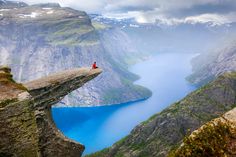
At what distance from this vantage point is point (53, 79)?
99.3 feet

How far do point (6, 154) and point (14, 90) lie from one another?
3.79 meters

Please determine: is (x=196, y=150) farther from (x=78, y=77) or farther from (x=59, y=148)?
(x=78, y=77)

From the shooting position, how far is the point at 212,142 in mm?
15305

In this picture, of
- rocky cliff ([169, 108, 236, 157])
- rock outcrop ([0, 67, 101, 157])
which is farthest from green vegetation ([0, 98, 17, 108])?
rocky cliff ([169, 108, 236, 157])

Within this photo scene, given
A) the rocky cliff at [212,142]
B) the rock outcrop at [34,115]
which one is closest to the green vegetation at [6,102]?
the rock outcrop at [34,115]

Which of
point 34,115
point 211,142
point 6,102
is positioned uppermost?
point 211,142

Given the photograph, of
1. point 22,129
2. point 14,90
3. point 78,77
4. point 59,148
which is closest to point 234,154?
point 22,129

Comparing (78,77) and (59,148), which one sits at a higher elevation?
(78,77)

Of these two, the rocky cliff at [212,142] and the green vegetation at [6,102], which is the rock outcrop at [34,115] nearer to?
the green vegetation at [6,102]

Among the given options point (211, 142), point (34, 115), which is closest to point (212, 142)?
point (211, 142)

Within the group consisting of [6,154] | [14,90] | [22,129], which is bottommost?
[6,154]

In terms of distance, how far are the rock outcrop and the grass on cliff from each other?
9.19 metres

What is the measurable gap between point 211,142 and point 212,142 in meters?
0.05

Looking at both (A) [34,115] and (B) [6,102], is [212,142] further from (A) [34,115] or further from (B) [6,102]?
(B) [6,102]
